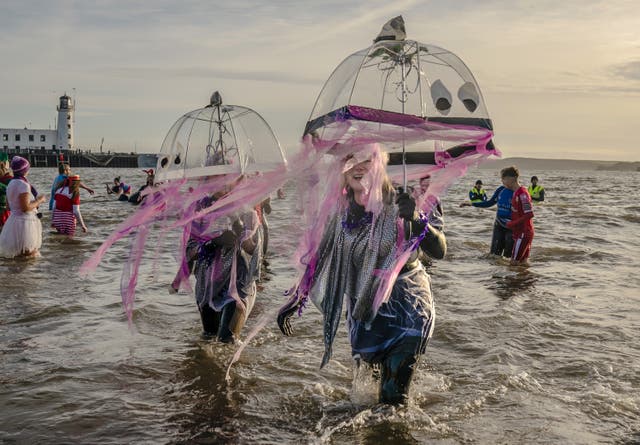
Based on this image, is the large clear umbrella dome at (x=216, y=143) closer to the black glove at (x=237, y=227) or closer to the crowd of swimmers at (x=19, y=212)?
the black glove at (x=237, y=227)

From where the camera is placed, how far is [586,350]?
6660 mm

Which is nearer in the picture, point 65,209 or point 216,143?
point 216,143

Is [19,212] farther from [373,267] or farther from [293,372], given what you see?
[373,267]

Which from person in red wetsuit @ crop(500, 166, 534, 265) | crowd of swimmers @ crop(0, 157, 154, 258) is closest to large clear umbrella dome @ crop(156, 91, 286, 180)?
crowd of swimmers @ crop(0, 157, 154, 258)

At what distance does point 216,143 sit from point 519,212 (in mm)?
6450

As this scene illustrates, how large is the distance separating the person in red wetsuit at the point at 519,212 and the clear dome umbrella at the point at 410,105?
690 centimetres

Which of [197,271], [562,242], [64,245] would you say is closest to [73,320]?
[197,271]

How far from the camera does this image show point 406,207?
12.1ft

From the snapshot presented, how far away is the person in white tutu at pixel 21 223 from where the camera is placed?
432 inches

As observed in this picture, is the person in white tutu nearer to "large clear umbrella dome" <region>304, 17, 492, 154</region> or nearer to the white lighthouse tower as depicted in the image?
"large clear umbrella dome" <region>304, 17, 492, 154</region>

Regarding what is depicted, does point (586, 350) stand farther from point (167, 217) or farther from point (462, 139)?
point (167, 217)

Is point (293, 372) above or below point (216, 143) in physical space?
below

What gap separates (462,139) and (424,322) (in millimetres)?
1181

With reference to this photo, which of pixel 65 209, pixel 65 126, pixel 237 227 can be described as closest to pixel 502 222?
pixel 237 227
